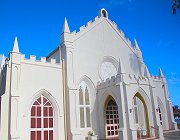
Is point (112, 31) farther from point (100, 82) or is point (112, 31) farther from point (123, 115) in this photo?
point (123, 115)

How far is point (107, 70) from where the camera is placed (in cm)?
2170

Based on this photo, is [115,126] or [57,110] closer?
[57,110]

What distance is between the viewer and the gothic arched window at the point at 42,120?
1562 cm

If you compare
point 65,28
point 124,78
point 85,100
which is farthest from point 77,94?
point 65,28

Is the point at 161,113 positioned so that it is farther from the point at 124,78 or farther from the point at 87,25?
the point at 87,25

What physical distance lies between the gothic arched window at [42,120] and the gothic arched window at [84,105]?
2.86m

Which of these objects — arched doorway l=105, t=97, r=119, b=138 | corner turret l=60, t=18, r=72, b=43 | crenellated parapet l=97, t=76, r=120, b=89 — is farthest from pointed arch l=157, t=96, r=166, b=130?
corner turret l=60, t=18, r=72, b=43

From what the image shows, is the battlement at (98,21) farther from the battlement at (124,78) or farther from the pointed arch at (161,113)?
the pointed arch at (161,113)

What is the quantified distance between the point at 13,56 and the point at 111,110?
10.8 metres

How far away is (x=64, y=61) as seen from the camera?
1839 centimetres

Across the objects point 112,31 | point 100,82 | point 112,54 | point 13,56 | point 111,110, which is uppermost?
point 112,31

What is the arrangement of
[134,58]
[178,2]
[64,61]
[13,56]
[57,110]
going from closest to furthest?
[178,2] < [13,56] < [57,110] < [64,61] < [134,58]

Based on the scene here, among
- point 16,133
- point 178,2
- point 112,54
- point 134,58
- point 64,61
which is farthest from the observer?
point 134,58

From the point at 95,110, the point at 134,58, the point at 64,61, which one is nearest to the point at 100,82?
the point at 95,110
